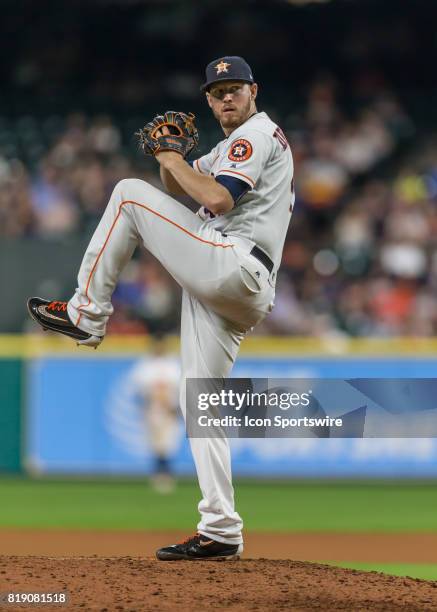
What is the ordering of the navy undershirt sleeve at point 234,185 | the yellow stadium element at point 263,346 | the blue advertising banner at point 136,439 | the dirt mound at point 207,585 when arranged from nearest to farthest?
the dirt mound at point 207,585 → the navy undershirt sleeve at point 234,185 → the blue advertising banner at point 136,439 → the yellow stadium element at point 263,346

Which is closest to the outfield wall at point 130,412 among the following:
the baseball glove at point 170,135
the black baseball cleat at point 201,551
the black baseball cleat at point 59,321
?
the black baseball cleat at point 201,551

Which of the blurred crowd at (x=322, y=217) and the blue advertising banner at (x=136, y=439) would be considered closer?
the blue advertising banner at (x=136, y=439)

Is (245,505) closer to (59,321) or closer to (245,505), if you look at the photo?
(245,505)

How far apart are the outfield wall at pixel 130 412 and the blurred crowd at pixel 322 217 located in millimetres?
310

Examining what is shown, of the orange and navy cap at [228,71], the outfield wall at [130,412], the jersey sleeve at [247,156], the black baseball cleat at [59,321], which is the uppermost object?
the outfield wall at [130,412]

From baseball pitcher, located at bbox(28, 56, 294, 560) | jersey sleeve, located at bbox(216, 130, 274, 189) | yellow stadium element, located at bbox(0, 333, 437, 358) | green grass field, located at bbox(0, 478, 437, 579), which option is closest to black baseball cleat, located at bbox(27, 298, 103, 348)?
baseball pitcher, located at bbox(28, 56, 294, 560)

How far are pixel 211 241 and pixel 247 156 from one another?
39 centimetres

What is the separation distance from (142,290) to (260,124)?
26.4 feet

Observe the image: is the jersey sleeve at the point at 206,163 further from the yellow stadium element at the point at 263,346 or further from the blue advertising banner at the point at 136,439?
the yellow stadium element at the point at 263,346

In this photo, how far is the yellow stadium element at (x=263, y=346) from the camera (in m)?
13.0

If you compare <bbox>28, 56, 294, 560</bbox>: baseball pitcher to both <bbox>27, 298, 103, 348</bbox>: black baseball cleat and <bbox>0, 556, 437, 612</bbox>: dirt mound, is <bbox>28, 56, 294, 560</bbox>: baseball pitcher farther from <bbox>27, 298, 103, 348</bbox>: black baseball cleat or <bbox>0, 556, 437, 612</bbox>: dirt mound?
<bbox>0, 556, 437, 612</bbox>: dirt mound

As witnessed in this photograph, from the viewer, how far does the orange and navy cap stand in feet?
16.7

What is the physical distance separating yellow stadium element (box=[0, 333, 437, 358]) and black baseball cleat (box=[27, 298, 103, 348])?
7.80m

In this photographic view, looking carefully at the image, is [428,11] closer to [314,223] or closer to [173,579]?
[314,223]
